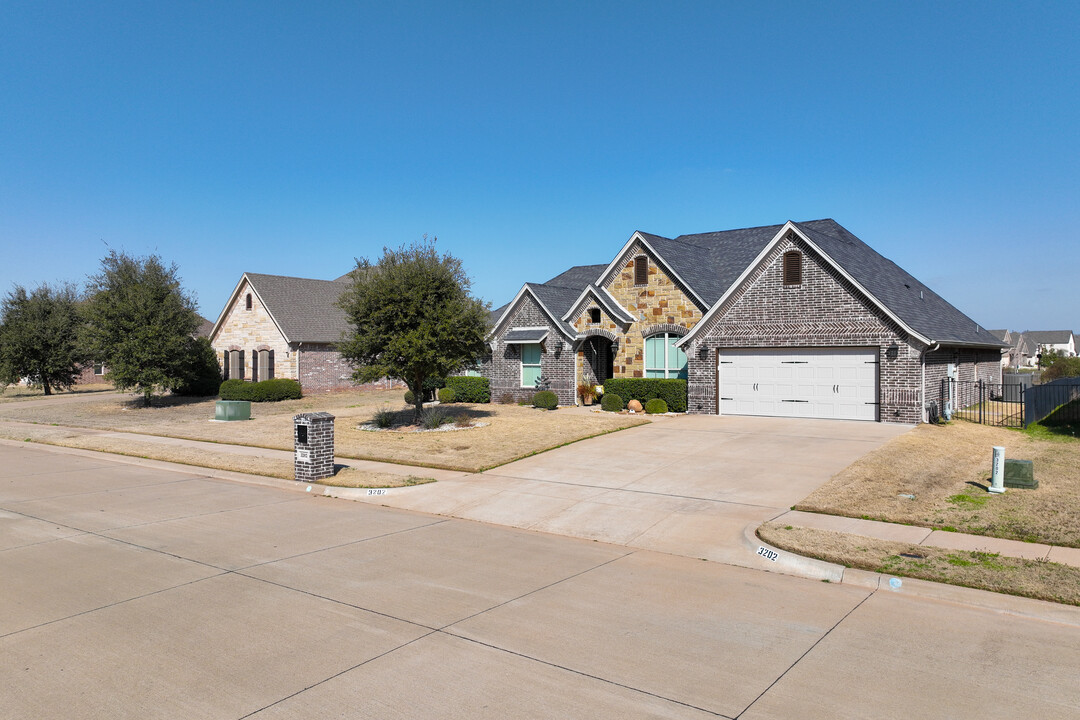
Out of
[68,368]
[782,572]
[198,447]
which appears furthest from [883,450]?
[68,368]

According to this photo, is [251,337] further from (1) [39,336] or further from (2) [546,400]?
(2) [546,400]

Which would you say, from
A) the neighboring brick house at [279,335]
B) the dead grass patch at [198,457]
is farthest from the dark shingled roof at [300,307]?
the dead grass patch at [198,457]

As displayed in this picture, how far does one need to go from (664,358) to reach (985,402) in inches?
504

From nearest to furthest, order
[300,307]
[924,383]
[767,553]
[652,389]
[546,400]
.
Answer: [767,553], [924,383], [652,389], [546,400], [300,307]

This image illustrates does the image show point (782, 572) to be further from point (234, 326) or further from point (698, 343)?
point (234, 326)

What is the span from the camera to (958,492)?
39.6ft

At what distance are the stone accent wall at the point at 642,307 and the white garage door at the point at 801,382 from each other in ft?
13.2

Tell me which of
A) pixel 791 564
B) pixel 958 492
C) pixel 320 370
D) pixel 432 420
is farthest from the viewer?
pixel 320 370

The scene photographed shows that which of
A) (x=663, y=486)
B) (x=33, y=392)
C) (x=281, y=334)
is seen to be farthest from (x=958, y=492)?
(x=33, y=392)

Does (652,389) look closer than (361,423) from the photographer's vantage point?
No

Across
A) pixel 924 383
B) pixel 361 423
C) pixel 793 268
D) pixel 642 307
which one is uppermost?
pixel 793 268

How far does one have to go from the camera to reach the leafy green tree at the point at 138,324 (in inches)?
1233

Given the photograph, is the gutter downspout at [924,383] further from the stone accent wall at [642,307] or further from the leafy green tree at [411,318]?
the leafy green tree at [411,318]

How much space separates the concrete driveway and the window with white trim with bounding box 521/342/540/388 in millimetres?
10072
